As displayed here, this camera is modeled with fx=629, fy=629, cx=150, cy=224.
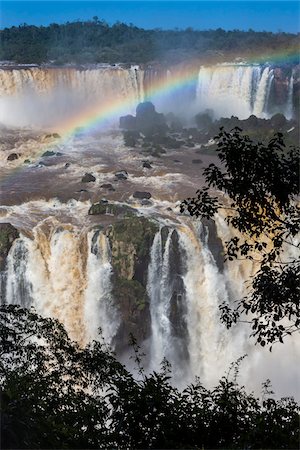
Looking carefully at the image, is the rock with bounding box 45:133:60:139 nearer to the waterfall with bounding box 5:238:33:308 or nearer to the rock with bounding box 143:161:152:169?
the rock with bounding box 143:161:152:169

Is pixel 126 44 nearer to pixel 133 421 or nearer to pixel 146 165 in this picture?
pixel 146 165

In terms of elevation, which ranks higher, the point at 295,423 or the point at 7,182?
the point at 295,423

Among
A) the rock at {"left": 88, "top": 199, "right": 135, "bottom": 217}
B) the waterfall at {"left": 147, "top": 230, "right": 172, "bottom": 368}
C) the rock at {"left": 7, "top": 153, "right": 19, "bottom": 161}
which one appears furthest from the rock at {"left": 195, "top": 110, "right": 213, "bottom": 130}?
the waterfall at {"left": 147, "top": 230, "right": 172, "bottom": 368}

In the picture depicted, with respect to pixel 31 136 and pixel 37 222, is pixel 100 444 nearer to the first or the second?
pixel 37 222

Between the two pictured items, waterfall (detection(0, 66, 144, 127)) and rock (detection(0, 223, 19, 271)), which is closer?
rock (detection(0, 223, 19, 271))

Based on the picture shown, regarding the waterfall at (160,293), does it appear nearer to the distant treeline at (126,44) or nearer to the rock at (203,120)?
the rock at (203,120)

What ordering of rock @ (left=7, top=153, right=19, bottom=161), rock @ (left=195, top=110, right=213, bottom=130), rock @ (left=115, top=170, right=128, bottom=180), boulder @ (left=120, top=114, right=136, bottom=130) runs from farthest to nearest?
rock @ (left=195, top=110, right=213, bottom=130), boulder @ (left=120, top=114, right=136, bottom=130), rock @ (left=7, top=153, right=19, bottom=161), rock @ (left=115, top=170, right=128, bottom=180)

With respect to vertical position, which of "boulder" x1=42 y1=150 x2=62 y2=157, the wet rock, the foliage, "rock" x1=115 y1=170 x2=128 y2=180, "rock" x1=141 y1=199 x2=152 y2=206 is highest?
the foliage


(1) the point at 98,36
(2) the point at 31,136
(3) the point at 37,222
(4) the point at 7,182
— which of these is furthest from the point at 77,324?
(1) the point at 98,36
